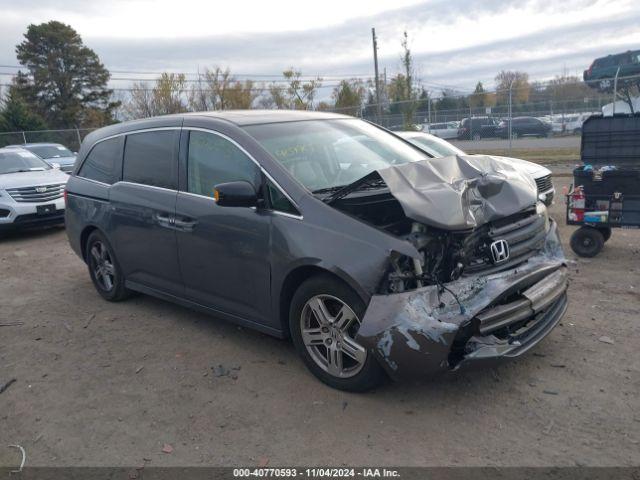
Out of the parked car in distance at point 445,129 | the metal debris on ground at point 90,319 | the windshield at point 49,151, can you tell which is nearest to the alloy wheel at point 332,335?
the metal debris on ground at point 90,319

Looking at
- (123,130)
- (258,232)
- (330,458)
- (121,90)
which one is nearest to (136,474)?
(330,458)

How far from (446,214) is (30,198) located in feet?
29.4

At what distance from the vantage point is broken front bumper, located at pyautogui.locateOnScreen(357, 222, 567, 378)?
312 cm

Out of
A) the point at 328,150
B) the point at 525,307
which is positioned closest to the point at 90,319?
the point at 328,150

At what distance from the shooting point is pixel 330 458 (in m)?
3.02

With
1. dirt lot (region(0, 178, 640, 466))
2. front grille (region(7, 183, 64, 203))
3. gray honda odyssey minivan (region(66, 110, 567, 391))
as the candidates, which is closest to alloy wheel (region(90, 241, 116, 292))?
gray honda odyssey minivan (region(66, 110, 567, 391))

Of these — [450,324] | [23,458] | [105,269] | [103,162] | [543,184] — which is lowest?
[23,458]

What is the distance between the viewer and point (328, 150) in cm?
443

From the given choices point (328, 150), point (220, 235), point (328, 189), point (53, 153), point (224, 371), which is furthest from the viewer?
point (53, 153)

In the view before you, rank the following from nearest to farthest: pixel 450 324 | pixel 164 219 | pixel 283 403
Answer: pixel 450 324 → pixel 283 403 → pixel 164 219

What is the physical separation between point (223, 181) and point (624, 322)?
3496mm

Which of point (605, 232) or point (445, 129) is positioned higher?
point (445, 129)

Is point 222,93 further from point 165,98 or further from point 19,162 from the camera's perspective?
point 19,162

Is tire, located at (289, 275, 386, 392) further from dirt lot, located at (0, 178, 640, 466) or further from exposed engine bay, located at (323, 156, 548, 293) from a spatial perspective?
exposed engine bay, located at (323, 156, 548, 293)
